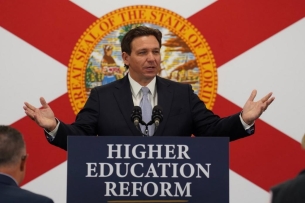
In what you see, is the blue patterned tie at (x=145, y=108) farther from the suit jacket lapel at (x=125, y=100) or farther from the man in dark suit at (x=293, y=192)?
the man in dark suit at (x=293, y=192)

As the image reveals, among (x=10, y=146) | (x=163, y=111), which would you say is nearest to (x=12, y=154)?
(x=10, y=146)

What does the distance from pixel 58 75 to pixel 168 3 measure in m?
0.74

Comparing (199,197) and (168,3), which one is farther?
(168,3)

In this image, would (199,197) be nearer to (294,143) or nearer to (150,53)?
(150,53)

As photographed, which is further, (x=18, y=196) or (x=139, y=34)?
(x=139, y=34)

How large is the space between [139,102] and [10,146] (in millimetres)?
1129

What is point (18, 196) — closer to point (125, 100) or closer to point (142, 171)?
point (142, 171)

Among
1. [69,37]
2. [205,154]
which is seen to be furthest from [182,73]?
[205,154]

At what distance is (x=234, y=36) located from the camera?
4082 mm

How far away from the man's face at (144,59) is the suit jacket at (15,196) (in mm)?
1258

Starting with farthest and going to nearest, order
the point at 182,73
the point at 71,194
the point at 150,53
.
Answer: the point at 182,73, the point at 150,53, the point at 71,194

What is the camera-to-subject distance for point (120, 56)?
4.03m

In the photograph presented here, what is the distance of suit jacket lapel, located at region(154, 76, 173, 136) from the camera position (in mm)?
3091

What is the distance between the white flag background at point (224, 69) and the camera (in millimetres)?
4047
